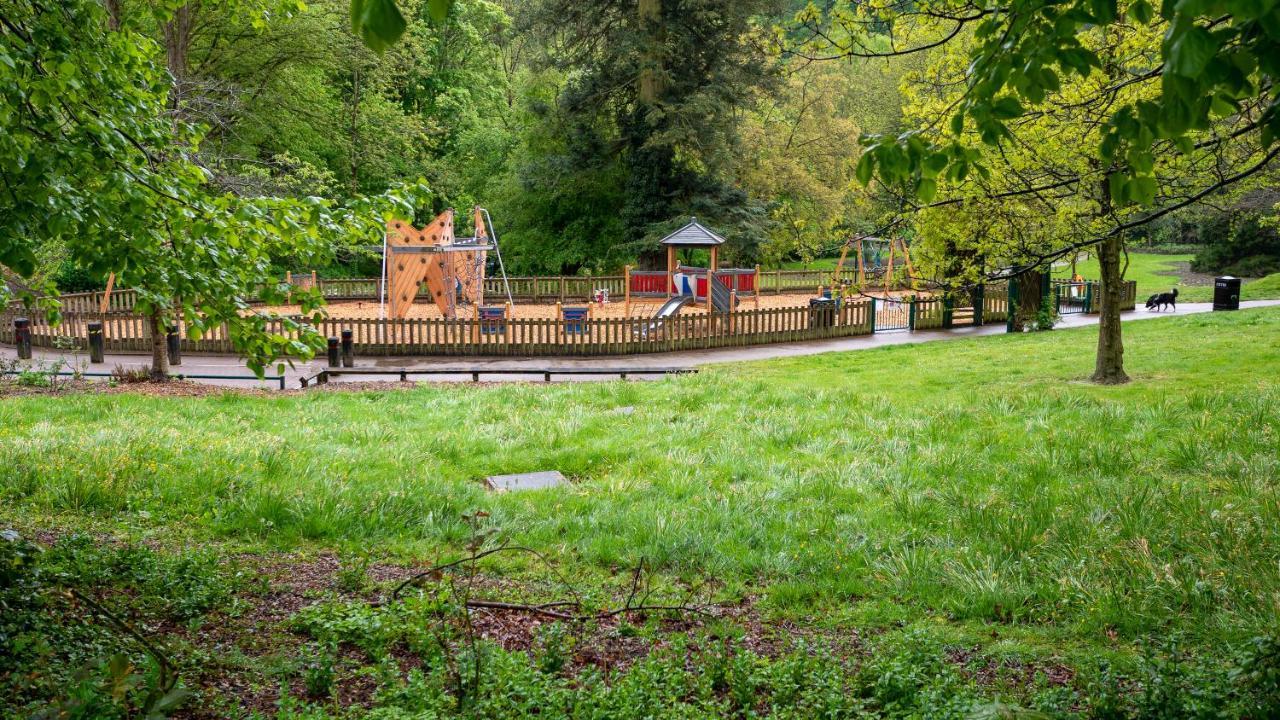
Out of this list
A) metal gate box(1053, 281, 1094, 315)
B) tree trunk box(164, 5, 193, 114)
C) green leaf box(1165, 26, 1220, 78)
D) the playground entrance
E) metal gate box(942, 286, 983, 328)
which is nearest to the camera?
green leaf box(1165, 26, 1220, 78)

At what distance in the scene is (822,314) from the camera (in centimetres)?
2769

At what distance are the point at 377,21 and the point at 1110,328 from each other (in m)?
16.0

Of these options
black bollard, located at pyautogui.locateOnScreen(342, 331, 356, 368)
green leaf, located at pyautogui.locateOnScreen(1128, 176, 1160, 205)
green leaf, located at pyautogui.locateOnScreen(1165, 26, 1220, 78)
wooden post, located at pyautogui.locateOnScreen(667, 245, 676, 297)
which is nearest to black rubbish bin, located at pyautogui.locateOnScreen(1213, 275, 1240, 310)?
wooden post, located at pyautogui.locateOnScreen(667, 245, 676, 297)

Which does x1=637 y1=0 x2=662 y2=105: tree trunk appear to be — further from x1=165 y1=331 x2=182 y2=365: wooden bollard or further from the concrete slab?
the concrete slab

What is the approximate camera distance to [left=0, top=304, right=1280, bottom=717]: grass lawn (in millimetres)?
5164

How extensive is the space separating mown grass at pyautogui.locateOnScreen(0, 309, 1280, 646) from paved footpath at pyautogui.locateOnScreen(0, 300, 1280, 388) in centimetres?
661

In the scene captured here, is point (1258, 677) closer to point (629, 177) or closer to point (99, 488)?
point (99, 488)

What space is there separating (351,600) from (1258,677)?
4647 millimetres

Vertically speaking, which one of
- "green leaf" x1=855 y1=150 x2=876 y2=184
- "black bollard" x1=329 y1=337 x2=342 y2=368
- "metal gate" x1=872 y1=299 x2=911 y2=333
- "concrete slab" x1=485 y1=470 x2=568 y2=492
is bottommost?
"concrete slab" x1=485 y1=470 x2=568 y2=492

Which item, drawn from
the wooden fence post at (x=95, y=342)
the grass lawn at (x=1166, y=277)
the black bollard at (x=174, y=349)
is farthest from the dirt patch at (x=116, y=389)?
the grass lawn at (x=1166, y=277)

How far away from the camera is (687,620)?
5.50 m

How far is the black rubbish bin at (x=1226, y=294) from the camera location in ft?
97.7

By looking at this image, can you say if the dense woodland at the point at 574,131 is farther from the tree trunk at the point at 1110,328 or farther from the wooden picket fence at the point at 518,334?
the tree trunk at the point at 1110,328

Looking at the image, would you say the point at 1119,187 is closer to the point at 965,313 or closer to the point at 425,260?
the point at 425,260
